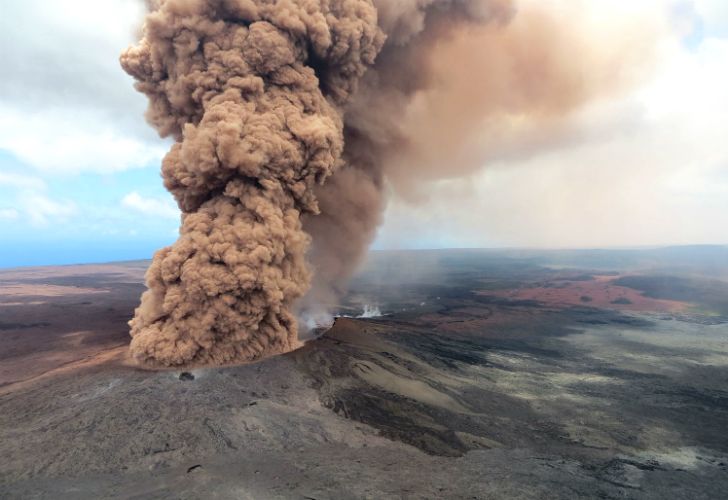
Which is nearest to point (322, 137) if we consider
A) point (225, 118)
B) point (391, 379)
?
point (225, 118)

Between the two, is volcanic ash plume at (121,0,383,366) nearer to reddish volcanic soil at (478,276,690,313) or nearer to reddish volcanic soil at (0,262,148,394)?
reddish volcanic soil at (0,262,148,394)

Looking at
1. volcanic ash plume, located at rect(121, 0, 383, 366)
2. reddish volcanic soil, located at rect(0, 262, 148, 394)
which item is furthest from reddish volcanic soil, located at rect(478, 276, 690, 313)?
reddish volcanic soil, located at rect(0, 262, 148, 394)

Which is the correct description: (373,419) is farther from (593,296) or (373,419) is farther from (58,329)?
(593,296)

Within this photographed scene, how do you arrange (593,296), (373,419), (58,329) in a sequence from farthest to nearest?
(593,296) → (58,329) → (373,419)

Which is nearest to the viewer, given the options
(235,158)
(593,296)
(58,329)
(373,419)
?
(373,419)

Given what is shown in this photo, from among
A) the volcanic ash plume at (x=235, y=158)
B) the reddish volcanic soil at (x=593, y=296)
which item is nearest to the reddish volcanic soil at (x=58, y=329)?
the volcanic ash plume at (x=235, y=158)

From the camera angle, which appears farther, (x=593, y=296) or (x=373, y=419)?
(x=593, y=296)

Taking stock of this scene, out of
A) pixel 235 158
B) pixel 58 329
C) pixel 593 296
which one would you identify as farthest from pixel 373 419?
pixel 593 296

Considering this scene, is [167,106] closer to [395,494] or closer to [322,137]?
[322,137]
